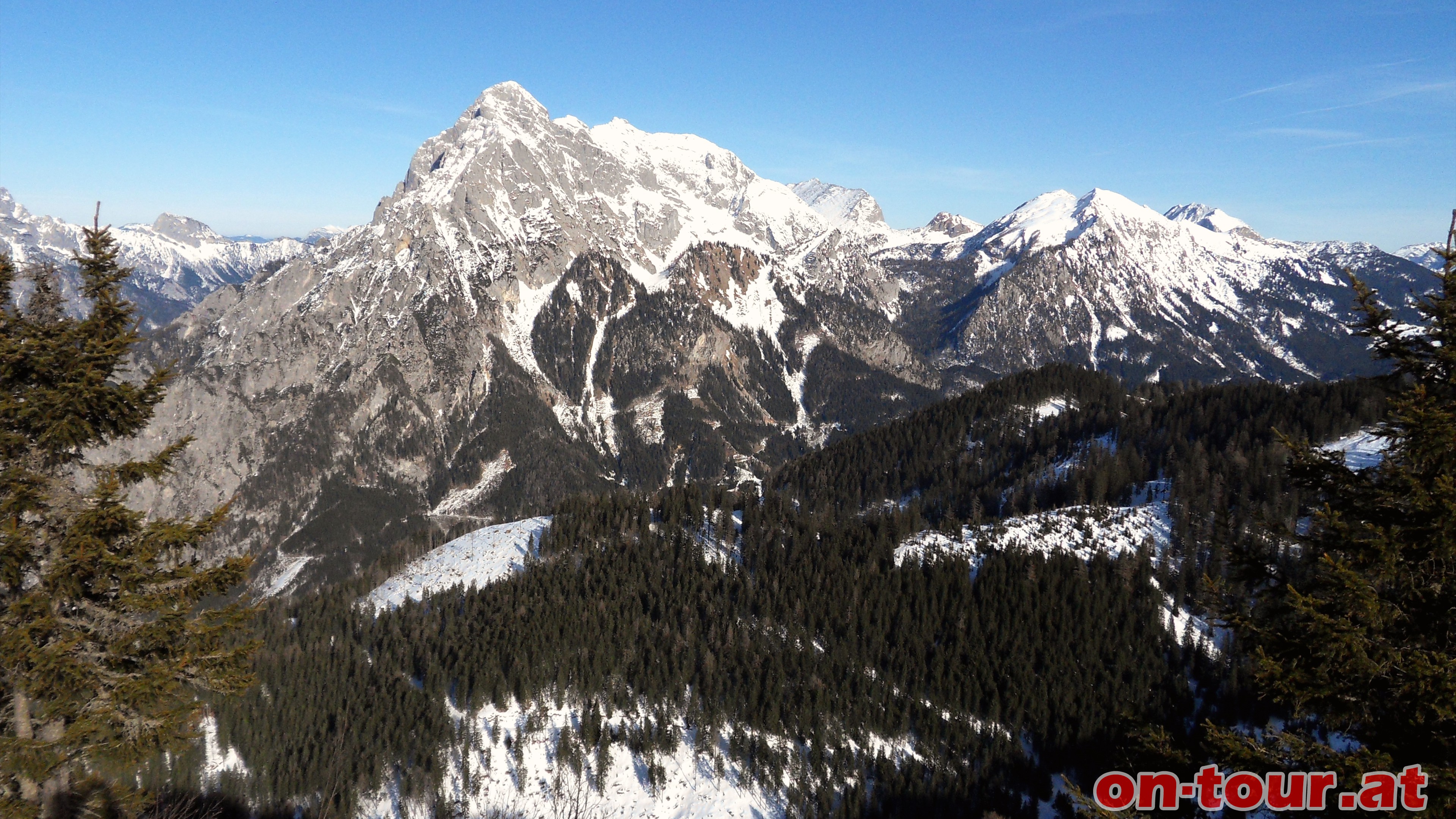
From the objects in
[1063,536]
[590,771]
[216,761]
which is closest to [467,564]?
[216,761]

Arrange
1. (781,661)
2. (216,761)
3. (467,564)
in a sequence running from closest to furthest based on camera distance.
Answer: (216,761) → (781,661) → (467,564)

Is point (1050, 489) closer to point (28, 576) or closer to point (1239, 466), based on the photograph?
point (1239, 466)

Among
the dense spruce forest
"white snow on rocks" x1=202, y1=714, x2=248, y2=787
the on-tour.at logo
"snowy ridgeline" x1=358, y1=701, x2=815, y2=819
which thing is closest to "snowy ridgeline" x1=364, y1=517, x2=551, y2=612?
the dense spruce forest

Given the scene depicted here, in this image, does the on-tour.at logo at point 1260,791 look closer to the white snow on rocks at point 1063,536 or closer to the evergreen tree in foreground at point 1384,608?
the evergreen tree in foreground at point 1384,608

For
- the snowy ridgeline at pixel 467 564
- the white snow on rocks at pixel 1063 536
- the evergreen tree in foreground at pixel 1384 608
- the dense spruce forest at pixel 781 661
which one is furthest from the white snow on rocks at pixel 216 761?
the evergreen tree in foreground at pixel 1384 608

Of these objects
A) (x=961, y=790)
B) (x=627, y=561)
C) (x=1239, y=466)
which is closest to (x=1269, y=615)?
(x=961, y=790)

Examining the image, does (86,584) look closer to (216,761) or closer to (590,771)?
(590,771)
